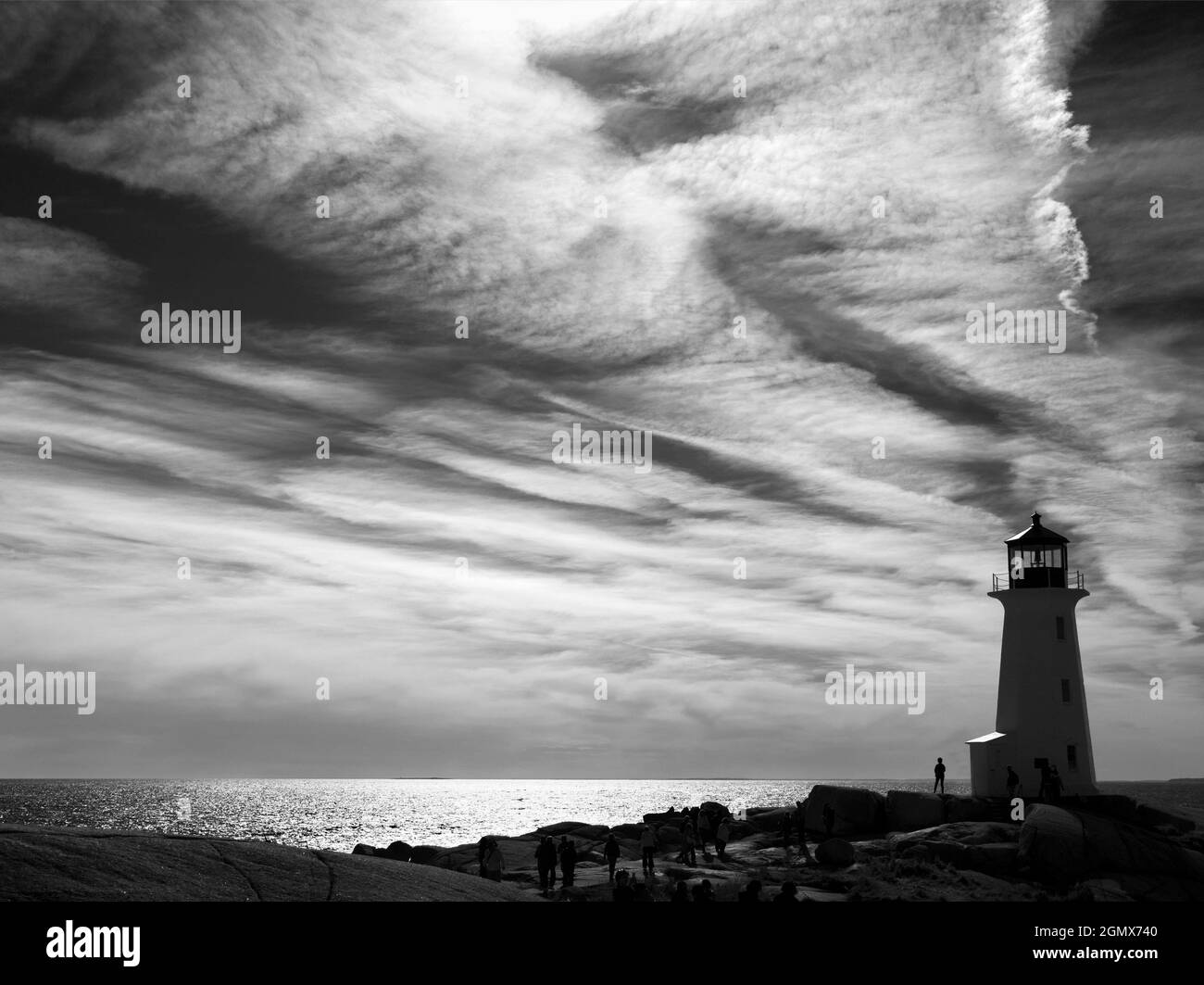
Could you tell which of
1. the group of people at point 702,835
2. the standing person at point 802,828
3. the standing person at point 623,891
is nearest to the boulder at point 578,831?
the group of people at point 702,835

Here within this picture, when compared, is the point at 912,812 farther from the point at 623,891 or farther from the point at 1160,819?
the point at 623,891

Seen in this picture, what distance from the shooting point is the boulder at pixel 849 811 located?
147ft

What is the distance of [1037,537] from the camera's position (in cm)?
4862

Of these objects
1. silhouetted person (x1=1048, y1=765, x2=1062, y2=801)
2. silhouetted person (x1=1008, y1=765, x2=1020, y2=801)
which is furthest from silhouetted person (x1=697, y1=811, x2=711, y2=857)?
silhouetted person (x1=1048, y1=765, x2=1062, y2=801)

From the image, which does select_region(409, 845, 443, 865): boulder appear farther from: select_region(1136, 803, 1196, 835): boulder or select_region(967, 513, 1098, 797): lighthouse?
select_region(1136, 803, 1196, 835): boulder

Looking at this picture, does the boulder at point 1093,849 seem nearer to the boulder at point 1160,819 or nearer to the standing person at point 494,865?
the boulder at point 1160,819

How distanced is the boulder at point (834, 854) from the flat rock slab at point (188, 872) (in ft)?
51.6

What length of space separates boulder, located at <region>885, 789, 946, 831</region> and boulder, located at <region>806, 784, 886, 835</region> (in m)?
0.39

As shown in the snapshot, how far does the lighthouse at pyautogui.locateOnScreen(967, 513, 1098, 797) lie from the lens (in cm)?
4619

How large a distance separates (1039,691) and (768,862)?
15748 mm
